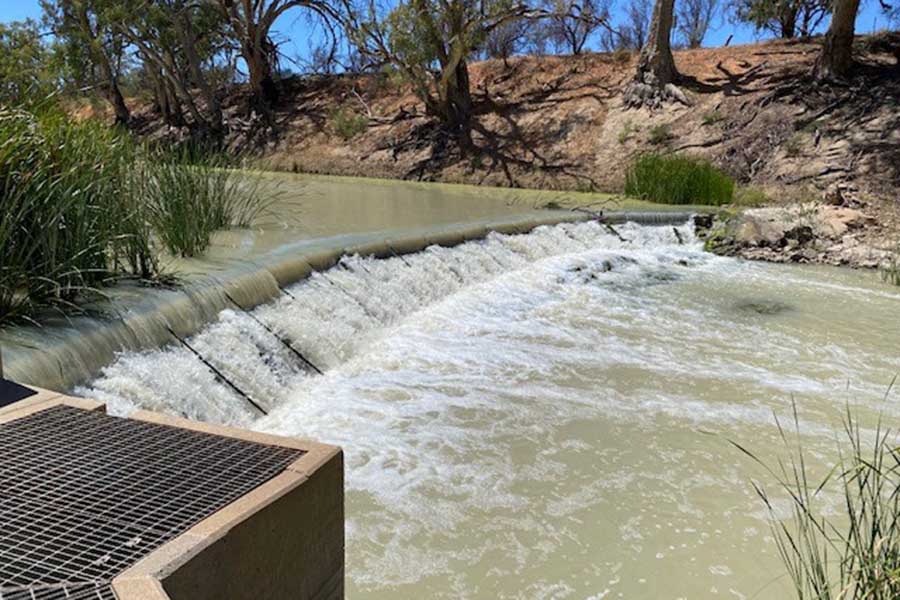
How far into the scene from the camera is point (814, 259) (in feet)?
30.4

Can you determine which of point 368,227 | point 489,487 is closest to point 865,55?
point 368,227

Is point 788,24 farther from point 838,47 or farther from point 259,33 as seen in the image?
point 259,33

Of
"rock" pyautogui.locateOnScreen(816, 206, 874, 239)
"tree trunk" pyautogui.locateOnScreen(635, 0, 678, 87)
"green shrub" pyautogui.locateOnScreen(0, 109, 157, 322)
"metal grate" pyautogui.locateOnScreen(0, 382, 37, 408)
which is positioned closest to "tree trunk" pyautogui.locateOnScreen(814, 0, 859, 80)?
"tree trunk" pyautogui.locateOnScreen(635, 0, 678, 87)

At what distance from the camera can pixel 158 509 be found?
67.9 inches

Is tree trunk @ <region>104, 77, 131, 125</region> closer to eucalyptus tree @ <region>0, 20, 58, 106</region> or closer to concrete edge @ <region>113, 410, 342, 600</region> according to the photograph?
eucalyptus tree @ <region>0, 20, 58, 106</region>

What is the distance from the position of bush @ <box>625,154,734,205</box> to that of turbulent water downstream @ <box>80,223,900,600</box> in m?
4.98

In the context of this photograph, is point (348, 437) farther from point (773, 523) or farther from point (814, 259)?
point (814, 259)

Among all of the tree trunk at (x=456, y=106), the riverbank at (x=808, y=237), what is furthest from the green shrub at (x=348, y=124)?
the riverbank at (x=808, y=237)

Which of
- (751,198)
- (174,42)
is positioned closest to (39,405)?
(751,198)

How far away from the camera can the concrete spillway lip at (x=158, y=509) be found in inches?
57.6

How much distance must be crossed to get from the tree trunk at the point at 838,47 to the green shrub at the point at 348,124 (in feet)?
37.7

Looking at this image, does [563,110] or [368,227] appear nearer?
[368,227]

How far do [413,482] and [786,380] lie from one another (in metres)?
2.85

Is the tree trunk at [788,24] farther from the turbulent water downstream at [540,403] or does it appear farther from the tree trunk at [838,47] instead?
the turbulent water downstream at [540,403]
